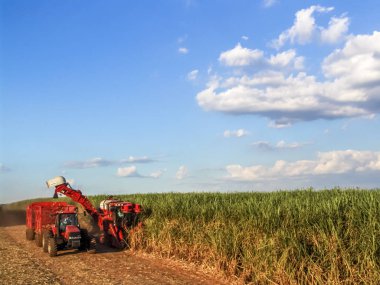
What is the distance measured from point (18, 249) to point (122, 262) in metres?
6.25

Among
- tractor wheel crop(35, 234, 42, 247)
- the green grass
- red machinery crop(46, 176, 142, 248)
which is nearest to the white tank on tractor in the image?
red machinery crop(46, 176, 142, 248)

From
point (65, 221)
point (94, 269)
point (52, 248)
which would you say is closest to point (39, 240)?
Result: point (65, 221)

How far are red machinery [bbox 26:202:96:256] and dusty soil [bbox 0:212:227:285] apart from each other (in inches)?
15.6

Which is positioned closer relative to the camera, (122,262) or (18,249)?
(122,262)

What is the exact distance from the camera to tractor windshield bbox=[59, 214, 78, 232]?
58.1 feet

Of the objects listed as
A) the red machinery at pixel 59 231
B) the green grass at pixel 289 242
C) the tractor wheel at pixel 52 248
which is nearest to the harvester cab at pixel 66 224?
the red machinery at pixel 59 231

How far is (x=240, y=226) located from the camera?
13211 mm

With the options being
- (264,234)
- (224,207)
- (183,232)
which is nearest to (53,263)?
(183,232)

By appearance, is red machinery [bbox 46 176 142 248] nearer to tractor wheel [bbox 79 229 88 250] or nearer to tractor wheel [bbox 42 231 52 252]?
tractor wheel [bbox 79 229 88 250]

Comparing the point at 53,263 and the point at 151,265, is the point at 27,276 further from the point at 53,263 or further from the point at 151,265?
the point at 151,265

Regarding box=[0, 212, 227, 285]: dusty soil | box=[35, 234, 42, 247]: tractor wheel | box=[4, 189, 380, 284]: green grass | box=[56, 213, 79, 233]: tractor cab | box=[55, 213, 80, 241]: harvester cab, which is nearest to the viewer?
box=[4, 189, 380, 284]: green grass

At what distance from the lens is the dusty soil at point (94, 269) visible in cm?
1262

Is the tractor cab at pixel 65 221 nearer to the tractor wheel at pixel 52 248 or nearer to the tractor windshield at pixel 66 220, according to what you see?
the tractor windshield at pixel 66 220

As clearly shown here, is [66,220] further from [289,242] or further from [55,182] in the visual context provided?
[289,242]
